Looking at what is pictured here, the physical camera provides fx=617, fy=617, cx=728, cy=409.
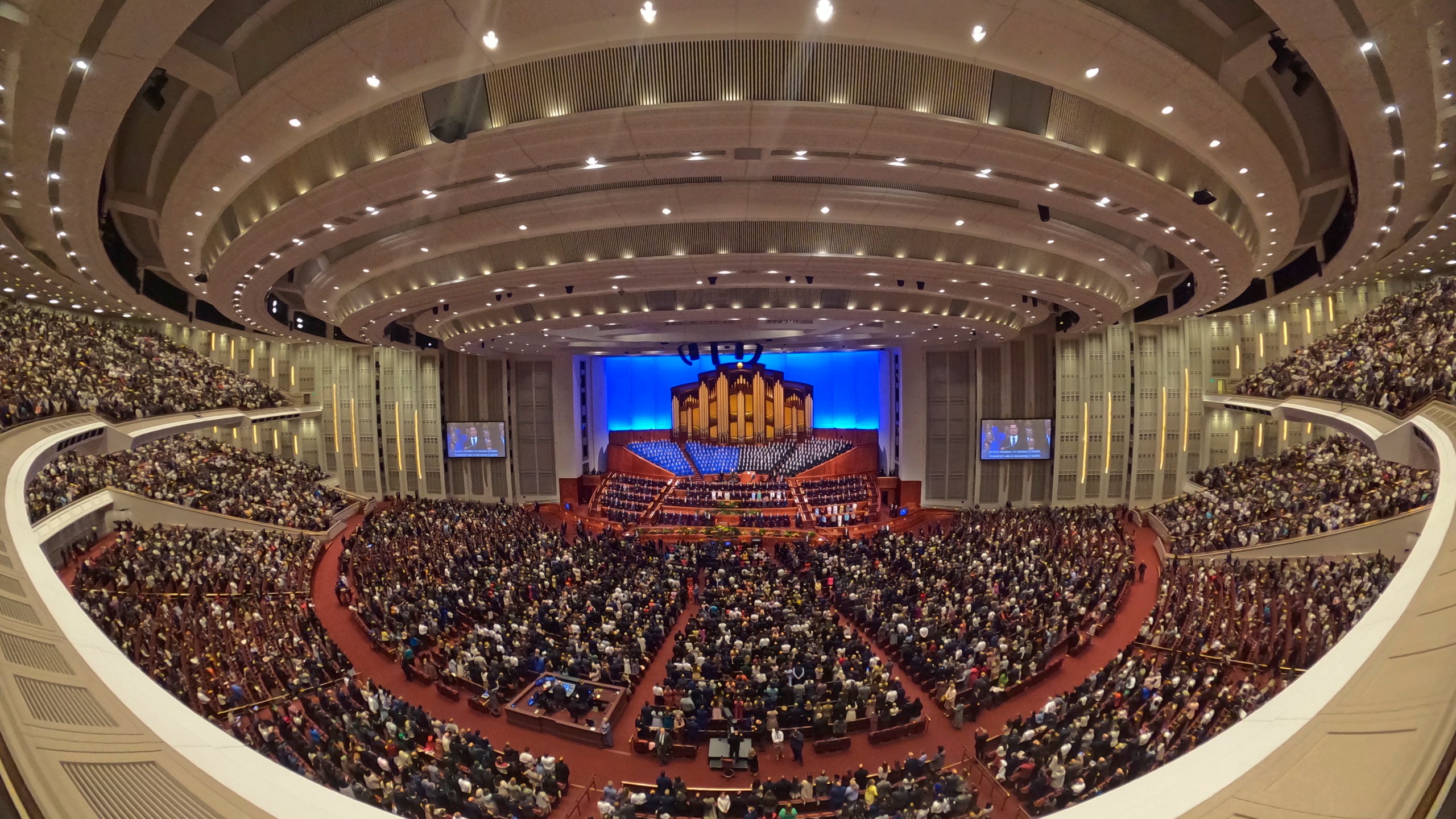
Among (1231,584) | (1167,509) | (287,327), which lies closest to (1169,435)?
(1167,509)

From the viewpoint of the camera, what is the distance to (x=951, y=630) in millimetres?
A: 12039

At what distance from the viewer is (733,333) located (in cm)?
2408

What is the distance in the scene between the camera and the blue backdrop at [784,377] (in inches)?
1225

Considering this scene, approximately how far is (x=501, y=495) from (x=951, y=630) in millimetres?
22307

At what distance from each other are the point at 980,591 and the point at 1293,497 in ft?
31.1

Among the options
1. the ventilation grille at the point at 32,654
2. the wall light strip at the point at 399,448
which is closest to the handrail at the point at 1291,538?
the ventilation grille at the point at 32,654

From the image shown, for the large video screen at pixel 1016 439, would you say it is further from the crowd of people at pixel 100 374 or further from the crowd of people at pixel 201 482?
the crowd of people at pixel 100 374

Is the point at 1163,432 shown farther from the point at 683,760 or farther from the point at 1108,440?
the point at 683,760

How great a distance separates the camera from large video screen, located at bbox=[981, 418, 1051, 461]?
24.7 m

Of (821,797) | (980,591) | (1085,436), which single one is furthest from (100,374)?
(1085,436)

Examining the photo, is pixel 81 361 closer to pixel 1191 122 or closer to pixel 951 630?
pixel 951 630

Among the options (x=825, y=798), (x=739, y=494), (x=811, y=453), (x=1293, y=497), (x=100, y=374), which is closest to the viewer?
(x=825, y=798)

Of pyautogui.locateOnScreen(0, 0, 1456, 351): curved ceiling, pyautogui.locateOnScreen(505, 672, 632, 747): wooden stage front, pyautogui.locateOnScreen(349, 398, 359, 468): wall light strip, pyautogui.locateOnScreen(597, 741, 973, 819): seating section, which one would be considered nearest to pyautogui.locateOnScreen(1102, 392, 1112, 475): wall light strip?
pyautogui.locateOnScreen(0, 0, 1456, 351): curved ceiling

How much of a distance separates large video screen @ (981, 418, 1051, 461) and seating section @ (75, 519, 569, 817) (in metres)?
21.7
